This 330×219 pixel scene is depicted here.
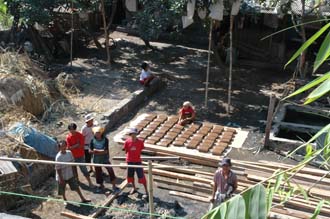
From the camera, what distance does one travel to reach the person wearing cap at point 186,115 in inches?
442

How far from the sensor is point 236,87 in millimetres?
14148

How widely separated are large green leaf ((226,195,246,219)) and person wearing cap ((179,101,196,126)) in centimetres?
985

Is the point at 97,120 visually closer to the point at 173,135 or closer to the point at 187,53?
the point at 173,135

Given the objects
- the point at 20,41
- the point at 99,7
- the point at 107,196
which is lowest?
the point at 107,196

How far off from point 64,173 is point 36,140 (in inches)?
58.3

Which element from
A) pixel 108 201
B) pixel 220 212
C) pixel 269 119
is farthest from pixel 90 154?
pixel 220 212

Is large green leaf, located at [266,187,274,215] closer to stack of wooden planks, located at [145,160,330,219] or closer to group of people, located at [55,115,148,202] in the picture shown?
stack of wooden planks, located at [145,160,330,219]

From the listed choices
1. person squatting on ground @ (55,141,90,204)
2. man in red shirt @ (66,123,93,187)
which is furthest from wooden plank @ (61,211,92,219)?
man in red shirt @ (66,123,93,187)

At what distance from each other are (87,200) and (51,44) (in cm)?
921

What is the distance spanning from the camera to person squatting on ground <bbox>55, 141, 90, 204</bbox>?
7.77 meters

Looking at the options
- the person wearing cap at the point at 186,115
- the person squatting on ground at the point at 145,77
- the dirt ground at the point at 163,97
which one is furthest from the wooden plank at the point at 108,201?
the person squatting on ground at the point at 145,77

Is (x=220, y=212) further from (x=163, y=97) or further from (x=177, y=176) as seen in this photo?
(x=163, y=97)

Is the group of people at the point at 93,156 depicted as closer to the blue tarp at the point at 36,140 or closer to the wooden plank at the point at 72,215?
the wooden plank at the point at 72,215

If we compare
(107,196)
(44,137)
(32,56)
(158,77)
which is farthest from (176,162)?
(32,56)
